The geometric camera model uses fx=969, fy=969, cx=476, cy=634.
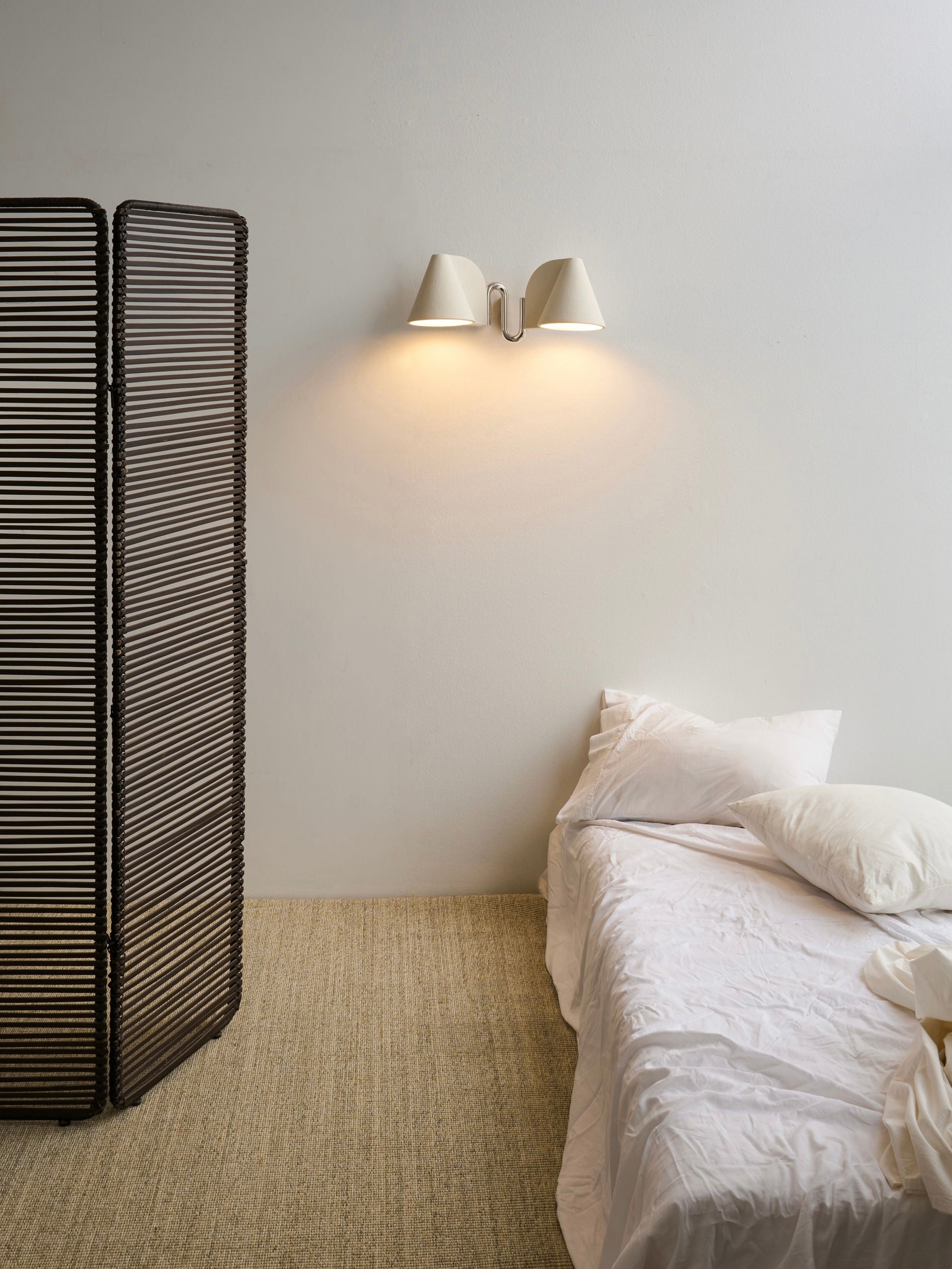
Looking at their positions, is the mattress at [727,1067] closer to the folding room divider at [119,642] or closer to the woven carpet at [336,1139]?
the woven carpet at [336,1139]

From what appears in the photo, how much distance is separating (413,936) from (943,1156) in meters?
1.80

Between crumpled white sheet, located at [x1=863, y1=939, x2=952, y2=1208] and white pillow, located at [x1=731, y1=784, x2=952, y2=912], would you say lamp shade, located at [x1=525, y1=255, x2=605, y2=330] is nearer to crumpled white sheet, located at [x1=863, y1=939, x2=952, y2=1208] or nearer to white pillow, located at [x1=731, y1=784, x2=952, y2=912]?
white pillow, located at [x1=731, y1=784, x2=952, y2=912]

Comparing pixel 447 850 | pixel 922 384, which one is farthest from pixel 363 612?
pixel 922 384

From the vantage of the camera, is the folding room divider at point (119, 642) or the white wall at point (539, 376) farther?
the white wall at point (539, 376)

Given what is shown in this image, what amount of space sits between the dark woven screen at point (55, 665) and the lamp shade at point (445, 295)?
0.98 meters

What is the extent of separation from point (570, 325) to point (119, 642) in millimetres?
1558

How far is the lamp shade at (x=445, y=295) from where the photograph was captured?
2760 millimetres

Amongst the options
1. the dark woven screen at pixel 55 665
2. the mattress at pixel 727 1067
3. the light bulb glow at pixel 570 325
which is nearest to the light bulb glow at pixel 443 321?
the light bulb glow at pixel 570 325

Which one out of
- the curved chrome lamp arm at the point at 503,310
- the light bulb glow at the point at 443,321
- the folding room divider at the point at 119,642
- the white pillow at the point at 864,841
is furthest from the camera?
the curved chrome lamp arm at the point at 503,310

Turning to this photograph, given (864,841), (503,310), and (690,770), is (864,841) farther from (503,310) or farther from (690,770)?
(503,310)

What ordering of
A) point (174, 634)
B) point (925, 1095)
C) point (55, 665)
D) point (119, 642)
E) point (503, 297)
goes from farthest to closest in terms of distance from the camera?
point (503, 297) < point (174, 634) < point (55, 665) < point (119, 642) < point (925, 1095)

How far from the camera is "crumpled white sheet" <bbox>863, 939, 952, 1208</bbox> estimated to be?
1452 millimetres

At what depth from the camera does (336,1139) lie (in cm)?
217

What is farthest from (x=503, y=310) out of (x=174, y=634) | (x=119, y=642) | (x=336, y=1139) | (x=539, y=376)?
(x=336, y=1139)
